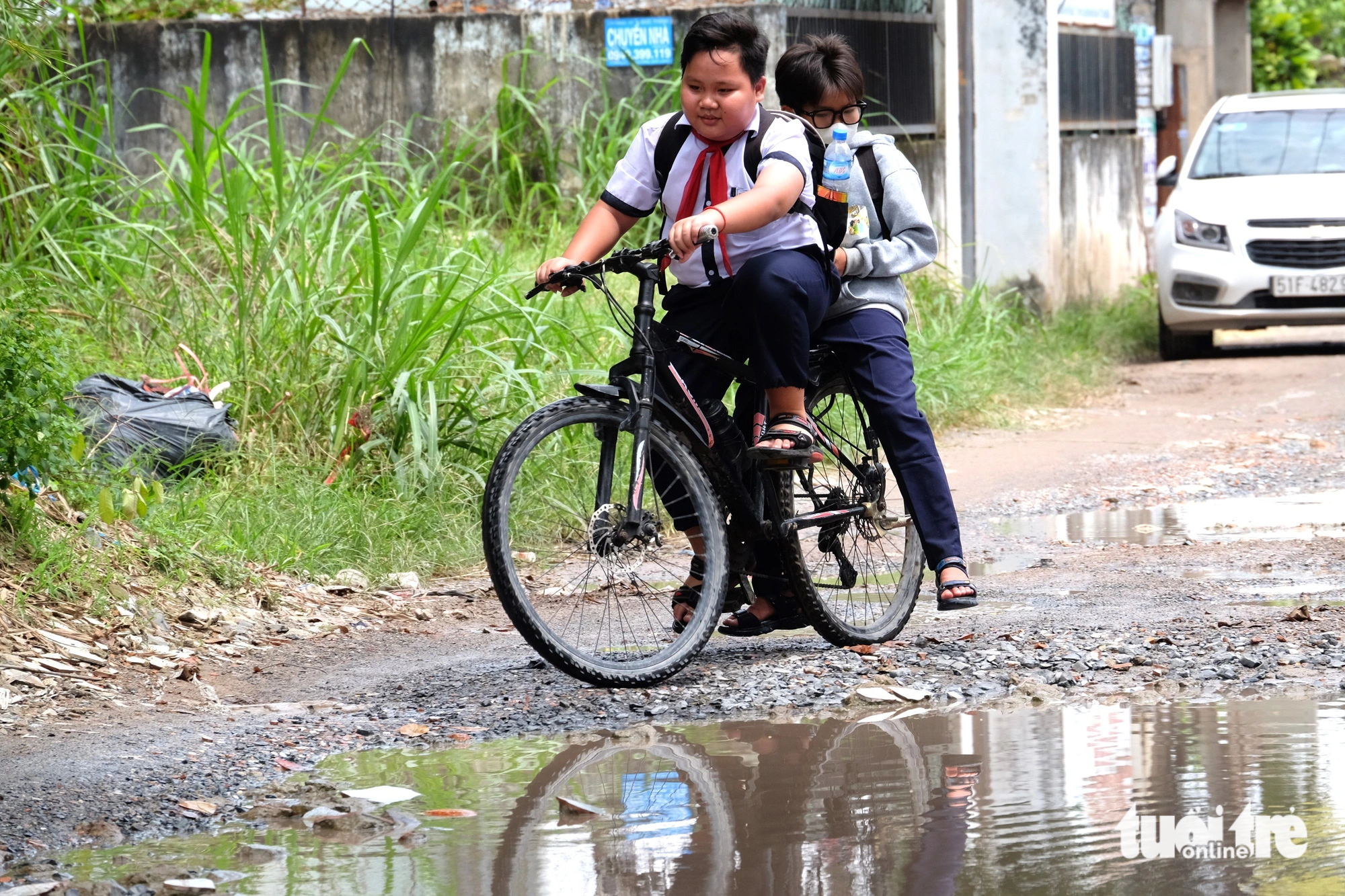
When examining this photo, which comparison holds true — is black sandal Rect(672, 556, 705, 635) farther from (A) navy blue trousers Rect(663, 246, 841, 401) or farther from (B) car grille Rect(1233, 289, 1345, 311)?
(B) car grille Rect(1233, 289, 1345, 311)

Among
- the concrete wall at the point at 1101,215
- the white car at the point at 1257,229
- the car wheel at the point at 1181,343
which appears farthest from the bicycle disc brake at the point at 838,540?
the concrete wall at the point at 1101,215

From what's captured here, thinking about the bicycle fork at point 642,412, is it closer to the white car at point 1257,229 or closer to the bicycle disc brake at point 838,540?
the bicycle disc brake at point 838,540

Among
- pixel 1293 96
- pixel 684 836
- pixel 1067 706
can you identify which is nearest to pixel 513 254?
pixel 1067 706

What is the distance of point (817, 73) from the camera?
4656 mm

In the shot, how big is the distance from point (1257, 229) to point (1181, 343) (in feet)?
4.00

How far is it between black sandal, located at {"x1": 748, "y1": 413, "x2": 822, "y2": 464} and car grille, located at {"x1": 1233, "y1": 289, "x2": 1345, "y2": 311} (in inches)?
311

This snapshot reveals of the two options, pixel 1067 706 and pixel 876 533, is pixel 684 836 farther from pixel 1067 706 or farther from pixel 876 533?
pixel 876 533

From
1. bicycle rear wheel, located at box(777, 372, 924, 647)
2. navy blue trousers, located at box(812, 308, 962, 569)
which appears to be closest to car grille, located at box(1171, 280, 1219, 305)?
bicycle rear wheel, located at box(777, 372, 924, 647)

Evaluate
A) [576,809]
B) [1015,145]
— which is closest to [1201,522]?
[576,809]

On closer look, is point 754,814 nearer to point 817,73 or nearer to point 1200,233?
point 817,73

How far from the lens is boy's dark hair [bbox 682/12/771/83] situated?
4.14 metres

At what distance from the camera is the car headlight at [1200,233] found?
455 inches

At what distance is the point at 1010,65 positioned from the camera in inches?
478

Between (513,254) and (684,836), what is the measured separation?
5.94 meters
